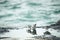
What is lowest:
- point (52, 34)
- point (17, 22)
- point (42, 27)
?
point (52, 34)

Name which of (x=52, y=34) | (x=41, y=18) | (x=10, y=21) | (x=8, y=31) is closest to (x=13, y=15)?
(x=10, y=21)

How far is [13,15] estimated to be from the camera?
6.95 ft

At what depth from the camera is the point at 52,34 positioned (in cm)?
203

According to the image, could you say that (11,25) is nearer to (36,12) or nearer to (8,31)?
(8,31)

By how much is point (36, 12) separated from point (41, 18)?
0.43 ft

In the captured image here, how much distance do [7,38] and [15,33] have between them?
16 cm

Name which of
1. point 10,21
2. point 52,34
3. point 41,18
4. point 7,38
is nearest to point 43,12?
point 41,18

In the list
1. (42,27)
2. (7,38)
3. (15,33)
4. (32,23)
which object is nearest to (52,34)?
(42,27)

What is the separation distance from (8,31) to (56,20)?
2.67 feet

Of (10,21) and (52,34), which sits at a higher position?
(10,21)

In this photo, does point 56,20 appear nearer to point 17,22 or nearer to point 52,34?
point 52,34

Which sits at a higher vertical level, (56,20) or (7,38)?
(56,20)

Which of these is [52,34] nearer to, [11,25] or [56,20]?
[56,20]

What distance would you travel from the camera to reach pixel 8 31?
81.4 inches
